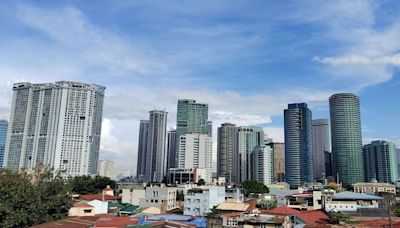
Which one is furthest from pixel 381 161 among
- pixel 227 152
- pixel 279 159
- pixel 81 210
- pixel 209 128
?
pixel 81 210

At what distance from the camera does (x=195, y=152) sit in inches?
5472

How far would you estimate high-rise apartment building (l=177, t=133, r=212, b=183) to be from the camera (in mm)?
137125

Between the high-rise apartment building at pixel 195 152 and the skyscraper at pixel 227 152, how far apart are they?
22.5 m

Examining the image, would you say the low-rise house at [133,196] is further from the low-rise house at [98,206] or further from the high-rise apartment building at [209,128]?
the high-rise apartment building at [209,128]

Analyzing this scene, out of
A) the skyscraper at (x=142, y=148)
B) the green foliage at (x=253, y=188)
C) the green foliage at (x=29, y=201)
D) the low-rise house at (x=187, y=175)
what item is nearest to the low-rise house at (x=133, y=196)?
the green foliage at (x=29, y=201)

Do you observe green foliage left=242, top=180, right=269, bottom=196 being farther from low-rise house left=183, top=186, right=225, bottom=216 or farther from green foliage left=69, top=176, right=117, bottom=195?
low-rise house left=183, top=186, right=225, bottom=216

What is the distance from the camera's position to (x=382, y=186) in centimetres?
8644

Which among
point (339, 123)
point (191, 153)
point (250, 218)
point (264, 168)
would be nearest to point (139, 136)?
point (191, 153)

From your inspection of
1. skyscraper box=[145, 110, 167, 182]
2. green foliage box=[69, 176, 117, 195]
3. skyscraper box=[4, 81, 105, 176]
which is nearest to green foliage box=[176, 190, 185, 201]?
green foliage box=[69, 176, 117, 195]

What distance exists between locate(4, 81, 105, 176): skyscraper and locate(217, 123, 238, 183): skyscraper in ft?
227

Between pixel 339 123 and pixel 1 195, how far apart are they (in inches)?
5672

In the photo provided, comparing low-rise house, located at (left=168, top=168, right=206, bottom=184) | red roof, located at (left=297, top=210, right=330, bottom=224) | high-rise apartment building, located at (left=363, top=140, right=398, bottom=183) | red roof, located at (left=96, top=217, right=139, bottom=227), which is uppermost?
high-rise apartment building, located at (left=363, top=140, right=398, bottom=183)

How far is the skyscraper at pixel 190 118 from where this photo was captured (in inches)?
6491

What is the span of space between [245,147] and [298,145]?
77.6 feet
